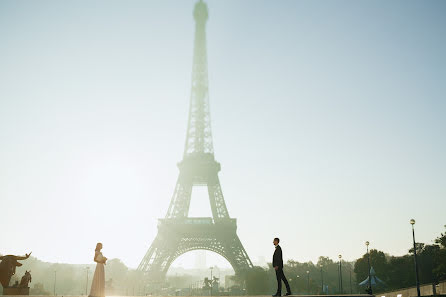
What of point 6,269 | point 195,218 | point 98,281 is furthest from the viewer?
point 195,218

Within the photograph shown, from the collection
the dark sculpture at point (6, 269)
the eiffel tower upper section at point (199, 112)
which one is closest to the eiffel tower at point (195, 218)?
the eiffel tower upper section at point (199, 112)

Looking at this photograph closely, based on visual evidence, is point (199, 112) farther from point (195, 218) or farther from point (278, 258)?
point (278, 258)

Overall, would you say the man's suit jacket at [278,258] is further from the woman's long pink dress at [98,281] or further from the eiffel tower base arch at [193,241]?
the eiffel tower base arch at [193,241]

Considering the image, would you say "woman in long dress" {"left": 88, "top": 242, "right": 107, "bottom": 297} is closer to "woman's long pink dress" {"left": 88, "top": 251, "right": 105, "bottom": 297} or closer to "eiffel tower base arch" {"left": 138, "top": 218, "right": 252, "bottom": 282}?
"woman's long pink dress" {"left": 88, "top": 251, "right": 105, "bottom": 297}

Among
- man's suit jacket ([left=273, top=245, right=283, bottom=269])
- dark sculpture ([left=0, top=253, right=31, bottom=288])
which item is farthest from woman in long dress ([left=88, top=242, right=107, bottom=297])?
dark sculpture ([left=0, top=253, right=31, bottom=288])

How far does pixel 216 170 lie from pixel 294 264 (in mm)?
67263

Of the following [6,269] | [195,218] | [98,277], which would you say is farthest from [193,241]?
[98,277]

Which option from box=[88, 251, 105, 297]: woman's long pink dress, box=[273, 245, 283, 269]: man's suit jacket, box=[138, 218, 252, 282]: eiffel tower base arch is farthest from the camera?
box=[138, 218, 252, 282]: eiffel tower base arch

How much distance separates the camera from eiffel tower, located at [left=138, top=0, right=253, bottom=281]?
62.9 m

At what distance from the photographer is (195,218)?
65.1 meters

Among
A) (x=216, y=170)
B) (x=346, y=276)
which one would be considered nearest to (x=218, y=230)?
(x=216, y=170)

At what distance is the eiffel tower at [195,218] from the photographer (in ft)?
206

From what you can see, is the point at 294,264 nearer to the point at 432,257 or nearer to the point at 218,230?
the point at 432,257

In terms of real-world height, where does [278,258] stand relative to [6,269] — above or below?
above
